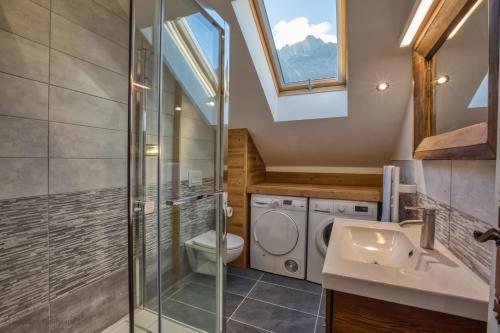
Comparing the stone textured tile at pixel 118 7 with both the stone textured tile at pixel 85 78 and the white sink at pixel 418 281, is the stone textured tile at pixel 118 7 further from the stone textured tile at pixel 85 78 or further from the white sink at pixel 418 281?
the white sink at pixel 418 281

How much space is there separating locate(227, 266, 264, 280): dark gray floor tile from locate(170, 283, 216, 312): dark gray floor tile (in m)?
0.87

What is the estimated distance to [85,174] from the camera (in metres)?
1.25

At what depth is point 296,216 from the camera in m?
2.41

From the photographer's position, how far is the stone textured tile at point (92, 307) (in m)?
1.15

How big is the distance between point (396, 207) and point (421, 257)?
2.39ft

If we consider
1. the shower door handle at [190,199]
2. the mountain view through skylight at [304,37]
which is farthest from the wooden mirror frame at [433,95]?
the shower door handle at [190,199]

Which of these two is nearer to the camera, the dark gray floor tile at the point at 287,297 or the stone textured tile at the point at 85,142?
the stone textured tile at the point at 85,142

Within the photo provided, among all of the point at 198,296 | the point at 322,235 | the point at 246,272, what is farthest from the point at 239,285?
the point at 322,235

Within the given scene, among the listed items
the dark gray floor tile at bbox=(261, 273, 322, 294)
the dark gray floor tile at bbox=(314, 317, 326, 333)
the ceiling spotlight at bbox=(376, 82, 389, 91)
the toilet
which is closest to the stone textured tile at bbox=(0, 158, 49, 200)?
the toilet

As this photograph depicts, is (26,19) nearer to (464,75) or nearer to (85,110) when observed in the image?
(85,110)

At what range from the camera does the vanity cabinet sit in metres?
0.67

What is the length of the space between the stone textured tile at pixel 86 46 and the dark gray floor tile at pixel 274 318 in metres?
1.97

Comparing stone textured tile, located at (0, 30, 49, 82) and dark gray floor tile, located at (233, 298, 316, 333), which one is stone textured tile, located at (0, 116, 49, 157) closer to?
stone textured tile, located at (0, 30, 49, 82)

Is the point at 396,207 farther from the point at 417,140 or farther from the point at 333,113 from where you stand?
the point at 333,113
